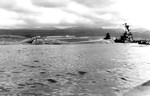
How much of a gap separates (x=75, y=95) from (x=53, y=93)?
6.88 feet

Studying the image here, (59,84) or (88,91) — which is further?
(59,84)

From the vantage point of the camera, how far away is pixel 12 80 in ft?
81.7

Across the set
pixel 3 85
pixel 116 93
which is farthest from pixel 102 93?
pixel 3 85

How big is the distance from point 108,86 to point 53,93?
246 inches

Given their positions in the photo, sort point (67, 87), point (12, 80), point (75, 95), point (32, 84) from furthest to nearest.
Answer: point (12, 80) < point (32, 84) < point (67, 87) < point (75, 95)

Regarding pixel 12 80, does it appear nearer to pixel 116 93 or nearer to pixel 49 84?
pixel 49 84

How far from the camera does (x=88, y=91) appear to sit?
20.0 metres

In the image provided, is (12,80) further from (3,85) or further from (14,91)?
(14,91)

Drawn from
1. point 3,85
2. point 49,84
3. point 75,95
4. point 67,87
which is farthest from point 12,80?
point 75,95

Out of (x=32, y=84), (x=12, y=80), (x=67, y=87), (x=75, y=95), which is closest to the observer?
(x=75, y=95)

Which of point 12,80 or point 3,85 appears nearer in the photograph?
point 3,85

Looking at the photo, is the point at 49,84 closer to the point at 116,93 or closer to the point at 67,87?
the point at 67,87

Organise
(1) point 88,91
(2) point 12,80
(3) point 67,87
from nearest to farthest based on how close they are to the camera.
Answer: (1) point 88,91
(3) point 67,87
(2) point 12,80

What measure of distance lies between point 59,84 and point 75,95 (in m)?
4.87
